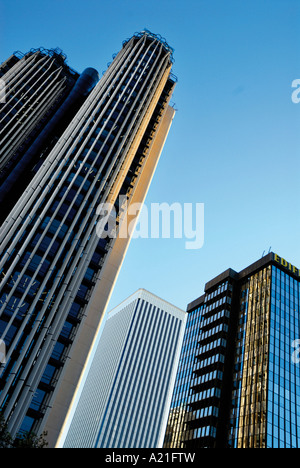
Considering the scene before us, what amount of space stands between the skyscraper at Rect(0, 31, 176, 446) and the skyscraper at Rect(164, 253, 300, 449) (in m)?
37.9

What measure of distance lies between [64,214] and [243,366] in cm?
5275

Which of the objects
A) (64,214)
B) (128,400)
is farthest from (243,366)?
(128,400)

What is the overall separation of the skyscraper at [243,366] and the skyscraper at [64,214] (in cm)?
3790

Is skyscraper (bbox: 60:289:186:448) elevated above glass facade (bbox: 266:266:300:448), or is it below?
above

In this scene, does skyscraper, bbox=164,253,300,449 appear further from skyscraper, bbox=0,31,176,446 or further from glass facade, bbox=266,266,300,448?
skyscraper, bbox=0,31,176,446

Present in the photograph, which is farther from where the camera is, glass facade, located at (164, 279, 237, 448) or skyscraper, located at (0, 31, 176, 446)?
glass facade, located at (164, 279, 237, 448)

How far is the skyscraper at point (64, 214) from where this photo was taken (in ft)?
167

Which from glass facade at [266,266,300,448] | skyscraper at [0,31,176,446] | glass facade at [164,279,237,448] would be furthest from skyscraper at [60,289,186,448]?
skyscraper at [0,31,176,446]

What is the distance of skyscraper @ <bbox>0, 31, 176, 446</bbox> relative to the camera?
50.9 metres

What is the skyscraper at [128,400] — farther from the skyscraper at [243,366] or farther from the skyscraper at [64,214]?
the skyscraper at [64,214]

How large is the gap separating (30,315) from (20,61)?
241 ft

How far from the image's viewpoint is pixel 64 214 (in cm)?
6203

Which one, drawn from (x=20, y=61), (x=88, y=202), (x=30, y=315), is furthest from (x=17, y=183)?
(x=20, y=61)

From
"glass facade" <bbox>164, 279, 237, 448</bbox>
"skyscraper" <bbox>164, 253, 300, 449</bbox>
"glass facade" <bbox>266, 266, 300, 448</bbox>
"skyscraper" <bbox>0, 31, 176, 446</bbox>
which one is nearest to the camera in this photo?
"skyscraper" <bbox>0, 31, 176, 446</bbox>
